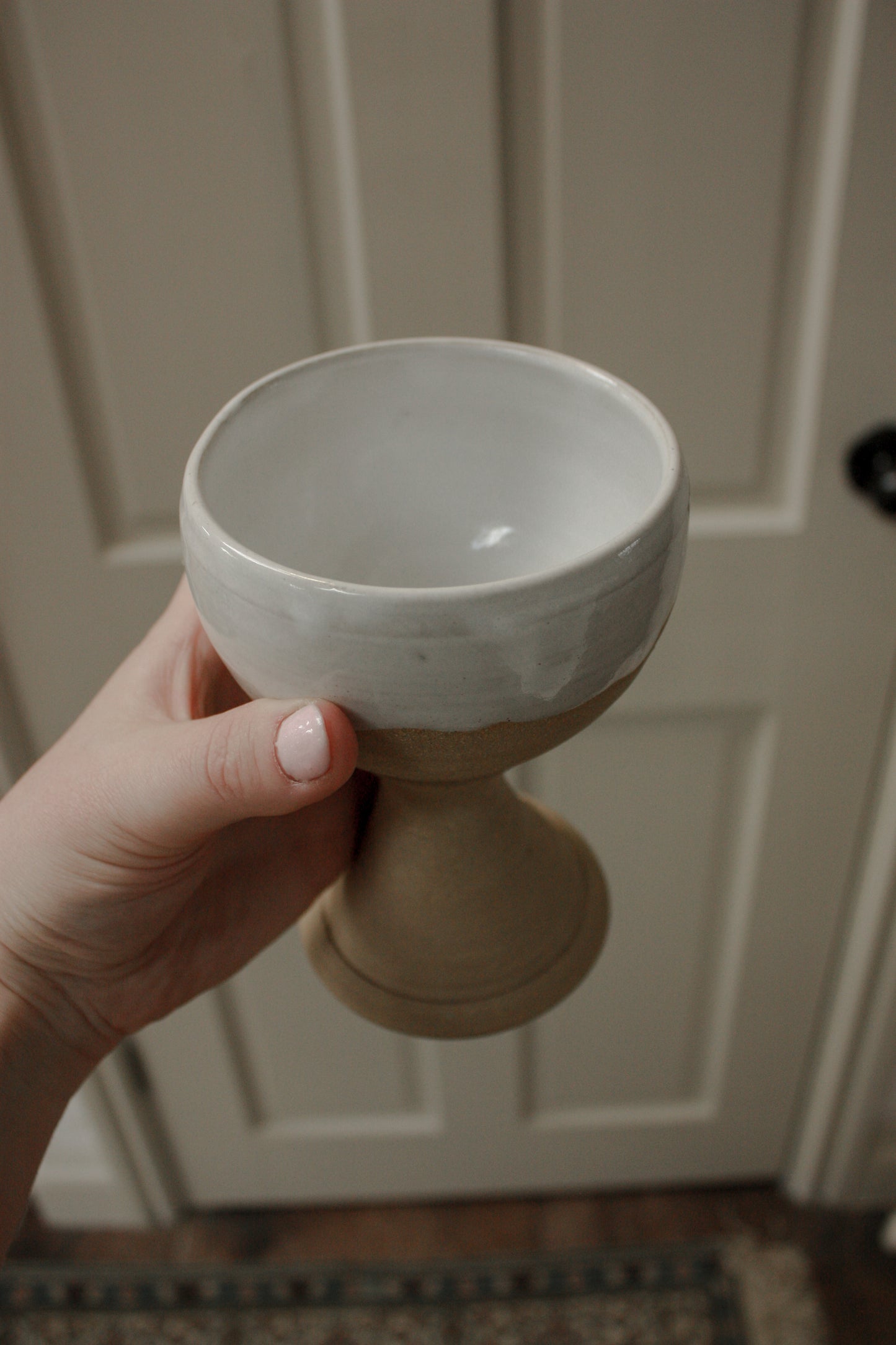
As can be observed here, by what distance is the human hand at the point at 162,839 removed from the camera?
420 millimetres

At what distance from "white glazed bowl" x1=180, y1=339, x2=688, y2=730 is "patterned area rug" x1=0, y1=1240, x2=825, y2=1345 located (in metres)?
1.13

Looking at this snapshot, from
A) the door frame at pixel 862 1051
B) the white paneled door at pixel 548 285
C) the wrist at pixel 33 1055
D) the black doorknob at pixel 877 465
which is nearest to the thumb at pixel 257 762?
the wrist at pixel 33 1055

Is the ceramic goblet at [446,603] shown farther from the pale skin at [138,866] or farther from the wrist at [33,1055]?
the wrist at [33,1055]

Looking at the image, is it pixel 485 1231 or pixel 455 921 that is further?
pixel 485 1231

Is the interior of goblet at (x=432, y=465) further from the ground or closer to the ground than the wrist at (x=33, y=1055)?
further from the ground

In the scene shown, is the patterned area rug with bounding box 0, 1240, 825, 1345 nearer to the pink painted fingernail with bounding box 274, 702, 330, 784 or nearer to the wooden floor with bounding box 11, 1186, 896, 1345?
the wooden floor with bounding box 11, 1186, 896, 1345

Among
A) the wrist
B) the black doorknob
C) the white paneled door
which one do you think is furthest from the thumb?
the black doorknob

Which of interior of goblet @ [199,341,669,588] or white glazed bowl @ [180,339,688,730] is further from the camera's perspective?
interior of goblet @ [199,341,669,588]

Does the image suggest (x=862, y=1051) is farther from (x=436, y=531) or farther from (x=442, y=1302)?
(x=436, y=531)

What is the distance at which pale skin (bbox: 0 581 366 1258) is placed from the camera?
0.48 m

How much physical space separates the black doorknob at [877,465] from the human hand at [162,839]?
56 centimetres

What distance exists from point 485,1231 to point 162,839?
1.15 metres

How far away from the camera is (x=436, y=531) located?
0.56 metres

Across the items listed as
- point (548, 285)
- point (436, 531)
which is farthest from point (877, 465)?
point (436, 531)
